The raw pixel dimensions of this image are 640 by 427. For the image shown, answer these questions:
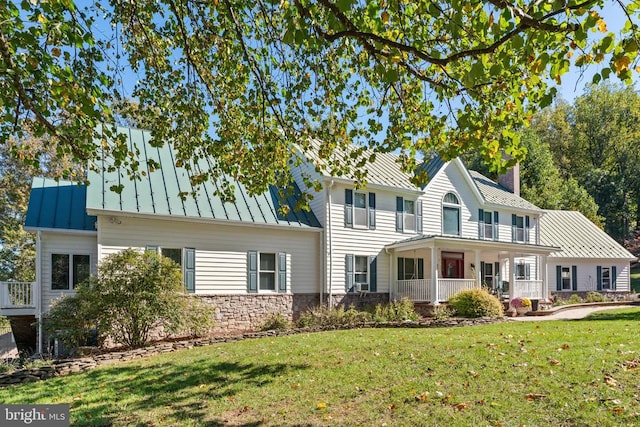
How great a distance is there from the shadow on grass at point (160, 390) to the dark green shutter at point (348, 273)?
31.1 ft

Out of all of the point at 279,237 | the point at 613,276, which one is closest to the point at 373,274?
the point at 279,237

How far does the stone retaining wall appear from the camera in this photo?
8.26 metres

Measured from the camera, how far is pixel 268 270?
53.3 feet

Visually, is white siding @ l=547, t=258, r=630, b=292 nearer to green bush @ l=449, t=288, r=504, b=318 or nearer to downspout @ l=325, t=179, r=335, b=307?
green bush @ l=449, t=288, r=504, b=318

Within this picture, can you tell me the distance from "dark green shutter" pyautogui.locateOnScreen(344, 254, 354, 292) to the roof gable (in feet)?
47.5

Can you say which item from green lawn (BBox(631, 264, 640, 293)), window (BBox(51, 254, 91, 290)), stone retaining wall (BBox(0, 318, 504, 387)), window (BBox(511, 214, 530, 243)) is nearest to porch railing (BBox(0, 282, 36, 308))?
window (BBox(51, 254, 91, 290))

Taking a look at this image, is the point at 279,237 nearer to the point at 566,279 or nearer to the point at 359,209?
the point at 359,209

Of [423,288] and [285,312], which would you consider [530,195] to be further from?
[285,312]

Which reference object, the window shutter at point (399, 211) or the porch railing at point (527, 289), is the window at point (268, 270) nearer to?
the window shutter at point (399, 211)

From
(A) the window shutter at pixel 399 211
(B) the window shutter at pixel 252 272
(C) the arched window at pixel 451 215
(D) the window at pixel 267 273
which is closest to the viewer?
(B) the window shutter at pixel 252 272

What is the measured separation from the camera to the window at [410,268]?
19.5 m

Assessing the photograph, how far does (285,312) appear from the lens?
16234 millimetres

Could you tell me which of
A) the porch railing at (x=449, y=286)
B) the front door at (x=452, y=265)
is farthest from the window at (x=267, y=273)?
the front door at (x=452, y=265)

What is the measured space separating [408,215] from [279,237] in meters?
6.55
